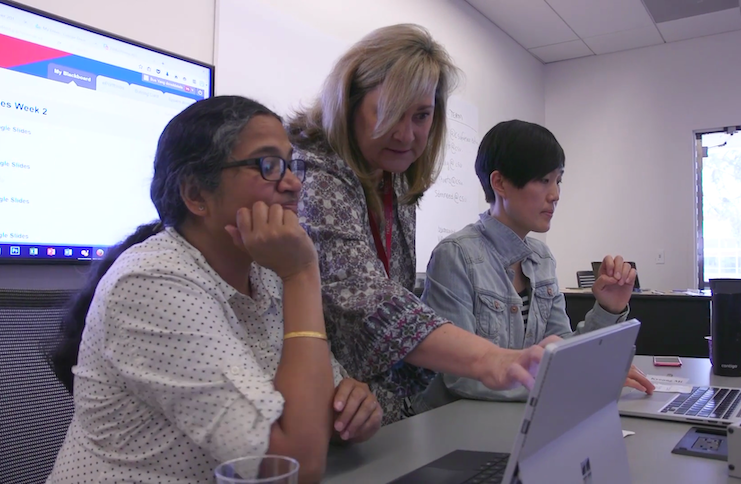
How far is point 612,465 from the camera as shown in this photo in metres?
0.75

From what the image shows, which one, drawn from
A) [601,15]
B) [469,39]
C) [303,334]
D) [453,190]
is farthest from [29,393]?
[601,15]

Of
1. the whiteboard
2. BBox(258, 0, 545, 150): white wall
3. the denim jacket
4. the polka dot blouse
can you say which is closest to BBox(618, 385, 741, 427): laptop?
the denim jacket

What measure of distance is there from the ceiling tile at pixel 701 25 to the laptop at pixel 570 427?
192 inches

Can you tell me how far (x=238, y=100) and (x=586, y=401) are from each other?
670 millimetres

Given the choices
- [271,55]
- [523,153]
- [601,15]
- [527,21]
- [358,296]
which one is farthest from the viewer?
[527,21]

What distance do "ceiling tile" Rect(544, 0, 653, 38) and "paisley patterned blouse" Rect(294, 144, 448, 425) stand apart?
389 centimetres

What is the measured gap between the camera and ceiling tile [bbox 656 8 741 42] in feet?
15.3

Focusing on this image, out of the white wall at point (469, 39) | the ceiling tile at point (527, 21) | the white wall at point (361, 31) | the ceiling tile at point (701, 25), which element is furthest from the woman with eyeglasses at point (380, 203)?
the ceiling tile at point (701, 25)

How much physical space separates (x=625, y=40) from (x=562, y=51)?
1.77ft

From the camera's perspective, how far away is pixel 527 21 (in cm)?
483

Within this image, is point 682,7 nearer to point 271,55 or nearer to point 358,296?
point 271,55

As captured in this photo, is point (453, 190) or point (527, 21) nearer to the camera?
point (453, 190)

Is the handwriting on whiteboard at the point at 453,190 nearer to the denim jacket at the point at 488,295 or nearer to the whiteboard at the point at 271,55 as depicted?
the whiteboard at the point at 271,55

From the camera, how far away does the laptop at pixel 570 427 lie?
55 cm
